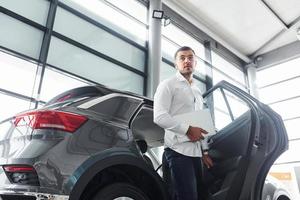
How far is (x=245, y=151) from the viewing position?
1.72 metres

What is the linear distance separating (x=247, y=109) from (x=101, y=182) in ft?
3.47

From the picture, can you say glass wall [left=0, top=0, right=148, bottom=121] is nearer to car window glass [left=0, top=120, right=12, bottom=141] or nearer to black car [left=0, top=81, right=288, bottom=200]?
car window glass [left=0, top=120, right=12, bottom=141]

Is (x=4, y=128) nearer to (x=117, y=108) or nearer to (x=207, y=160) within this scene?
(x=117, y=108)

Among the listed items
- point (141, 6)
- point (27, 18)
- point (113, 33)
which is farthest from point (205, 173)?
point (141, 6)

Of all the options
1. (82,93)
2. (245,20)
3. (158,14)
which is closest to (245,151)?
(82,93)

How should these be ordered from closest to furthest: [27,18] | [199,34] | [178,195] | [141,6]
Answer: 1. [178,195]
2. [27,18]
3. [141,6]
4. [199,34]

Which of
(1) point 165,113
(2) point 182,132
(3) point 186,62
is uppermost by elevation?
(3) point 186,62

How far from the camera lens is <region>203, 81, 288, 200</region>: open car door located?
1626 mm

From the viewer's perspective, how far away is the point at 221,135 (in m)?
1.97

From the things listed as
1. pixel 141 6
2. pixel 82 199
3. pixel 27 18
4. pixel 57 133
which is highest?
pixel 141 6

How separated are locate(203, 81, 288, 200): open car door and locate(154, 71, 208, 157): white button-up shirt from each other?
26 cm

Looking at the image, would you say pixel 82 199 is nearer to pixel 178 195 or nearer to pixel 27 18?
pixel 178 195

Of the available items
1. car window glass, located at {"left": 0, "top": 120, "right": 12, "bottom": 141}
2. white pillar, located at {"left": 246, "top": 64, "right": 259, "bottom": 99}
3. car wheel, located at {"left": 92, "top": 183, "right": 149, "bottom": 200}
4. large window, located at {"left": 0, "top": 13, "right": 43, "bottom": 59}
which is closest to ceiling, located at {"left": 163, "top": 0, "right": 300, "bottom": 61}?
white pillar, located at {"left": 246, "top": 64, "right": 259, "bottom": 99}

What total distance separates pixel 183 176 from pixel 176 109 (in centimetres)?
38
